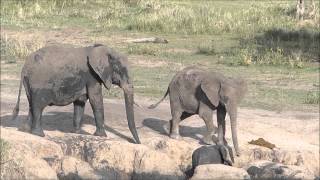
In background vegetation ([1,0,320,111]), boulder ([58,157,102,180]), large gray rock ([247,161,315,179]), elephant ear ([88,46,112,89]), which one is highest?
elephant ear ([88,46,112,89])

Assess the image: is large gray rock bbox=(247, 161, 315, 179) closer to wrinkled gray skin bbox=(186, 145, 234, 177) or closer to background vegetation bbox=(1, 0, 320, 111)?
wrinkled gray skin bbox=(186, 145, 234, 177)

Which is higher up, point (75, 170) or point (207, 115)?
point (207, 115)

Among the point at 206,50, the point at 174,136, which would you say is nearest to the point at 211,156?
the point at 174,136

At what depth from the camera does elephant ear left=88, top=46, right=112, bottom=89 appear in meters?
12.4

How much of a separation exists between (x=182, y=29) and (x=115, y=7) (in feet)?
19.5

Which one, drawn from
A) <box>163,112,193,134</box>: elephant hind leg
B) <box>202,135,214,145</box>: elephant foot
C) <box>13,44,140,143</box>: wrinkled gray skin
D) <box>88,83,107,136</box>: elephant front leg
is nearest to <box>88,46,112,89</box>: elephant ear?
<box>13,44,140,143</box>: wrinkled gray skin

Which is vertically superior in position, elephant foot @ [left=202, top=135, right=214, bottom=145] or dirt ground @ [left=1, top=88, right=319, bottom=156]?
elephant foot @ [left=202, top=135, right=214, bottom=145]

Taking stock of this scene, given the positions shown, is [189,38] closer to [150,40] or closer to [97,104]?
[150,40]

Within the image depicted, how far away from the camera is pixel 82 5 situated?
1329 inches

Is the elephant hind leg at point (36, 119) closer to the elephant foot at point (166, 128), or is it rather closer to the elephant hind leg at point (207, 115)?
the elephant foot at point (166, 128)

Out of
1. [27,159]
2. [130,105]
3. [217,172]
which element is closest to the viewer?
[27,159]

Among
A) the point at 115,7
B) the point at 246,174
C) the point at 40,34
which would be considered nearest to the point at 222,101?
the point at 246,174

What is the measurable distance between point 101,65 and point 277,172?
3.00 meters

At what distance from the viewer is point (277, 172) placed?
11.7 m
